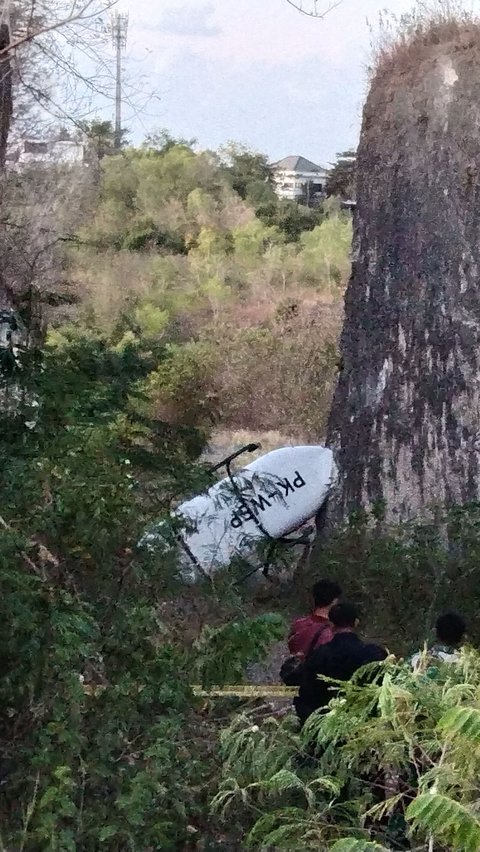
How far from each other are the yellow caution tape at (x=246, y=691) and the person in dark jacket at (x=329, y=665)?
0.16 metres

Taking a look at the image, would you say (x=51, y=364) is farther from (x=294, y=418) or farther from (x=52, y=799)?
(x=294, y=418)

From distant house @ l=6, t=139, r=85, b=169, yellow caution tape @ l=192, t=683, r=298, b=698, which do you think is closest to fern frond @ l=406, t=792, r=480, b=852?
yellow caution tape @ l=192, t=683, r=298, b=698

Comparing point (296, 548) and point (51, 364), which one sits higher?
point (51, 364)

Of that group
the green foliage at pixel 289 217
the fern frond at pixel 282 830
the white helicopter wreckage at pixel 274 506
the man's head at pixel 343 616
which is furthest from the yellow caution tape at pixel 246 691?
the green foliage at pixel 289 217

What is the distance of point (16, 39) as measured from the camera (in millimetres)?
6441

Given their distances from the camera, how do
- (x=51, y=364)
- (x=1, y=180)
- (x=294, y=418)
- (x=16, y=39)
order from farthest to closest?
(x=294, y=418)
(x=1, y=180)
(x=16, y=39)
(x=51, y=364)

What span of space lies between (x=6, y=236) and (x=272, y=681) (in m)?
4.38

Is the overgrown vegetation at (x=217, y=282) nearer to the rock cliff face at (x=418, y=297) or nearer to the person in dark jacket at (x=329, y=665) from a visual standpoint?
the person in dark jacket at (x=329, y=665)

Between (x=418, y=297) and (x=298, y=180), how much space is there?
1518 inches

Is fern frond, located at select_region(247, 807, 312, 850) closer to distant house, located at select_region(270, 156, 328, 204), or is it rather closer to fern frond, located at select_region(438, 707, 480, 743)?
fern frond, located at select_region(438, 707, 480, 743)

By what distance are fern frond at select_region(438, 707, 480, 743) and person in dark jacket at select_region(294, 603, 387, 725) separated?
1399mm

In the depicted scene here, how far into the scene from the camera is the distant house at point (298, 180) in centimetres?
3928

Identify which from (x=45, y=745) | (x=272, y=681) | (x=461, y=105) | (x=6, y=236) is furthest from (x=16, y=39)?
(x=45, y=745)

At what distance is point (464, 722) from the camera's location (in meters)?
2.20
